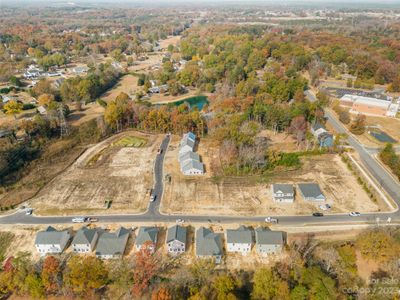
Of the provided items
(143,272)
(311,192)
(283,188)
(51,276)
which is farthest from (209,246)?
(311,192)

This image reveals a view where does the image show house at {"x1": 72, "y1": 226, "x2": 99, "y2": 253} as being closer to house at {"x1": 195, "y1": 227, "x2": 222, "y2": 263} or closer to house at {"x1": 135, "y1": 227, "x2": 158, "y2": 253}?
house at {"x1": 135, "y1": 227, "x2": 158, "y2": 253}

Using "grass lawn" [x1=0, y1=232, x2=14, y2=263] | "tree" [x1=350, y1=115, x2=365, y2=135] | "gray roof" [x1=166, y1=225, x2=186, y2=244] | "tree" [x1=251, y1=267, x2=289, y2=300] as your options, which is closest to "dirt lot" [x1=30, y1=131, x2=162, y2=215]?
"grass lawn" [x1=0, y1=232, x2=14, y2=263]

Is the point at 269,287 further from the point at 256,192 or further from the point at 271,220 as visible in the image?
the point at 256,192

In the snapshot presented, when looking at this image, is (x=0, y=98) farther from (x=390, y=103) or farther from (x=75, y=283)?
(x=390, y=103)

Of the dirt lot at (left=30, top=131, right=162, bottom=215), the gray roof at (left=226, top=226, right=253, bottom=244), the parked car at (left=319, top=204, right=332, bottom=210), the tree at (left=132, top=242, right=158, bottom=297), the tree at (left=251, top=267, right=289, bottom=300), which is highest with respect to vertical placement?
the tree at (left=251, top=267, right=289, bottom=300)

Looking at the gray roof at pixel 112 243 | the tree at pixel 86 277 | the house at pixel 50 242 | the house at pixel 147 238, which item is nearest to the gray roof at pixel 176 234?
the house at pixel 147 238

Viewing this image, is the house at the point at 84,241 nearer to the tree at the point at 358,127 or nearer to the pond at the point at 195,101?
the tree at the point at 358,127
